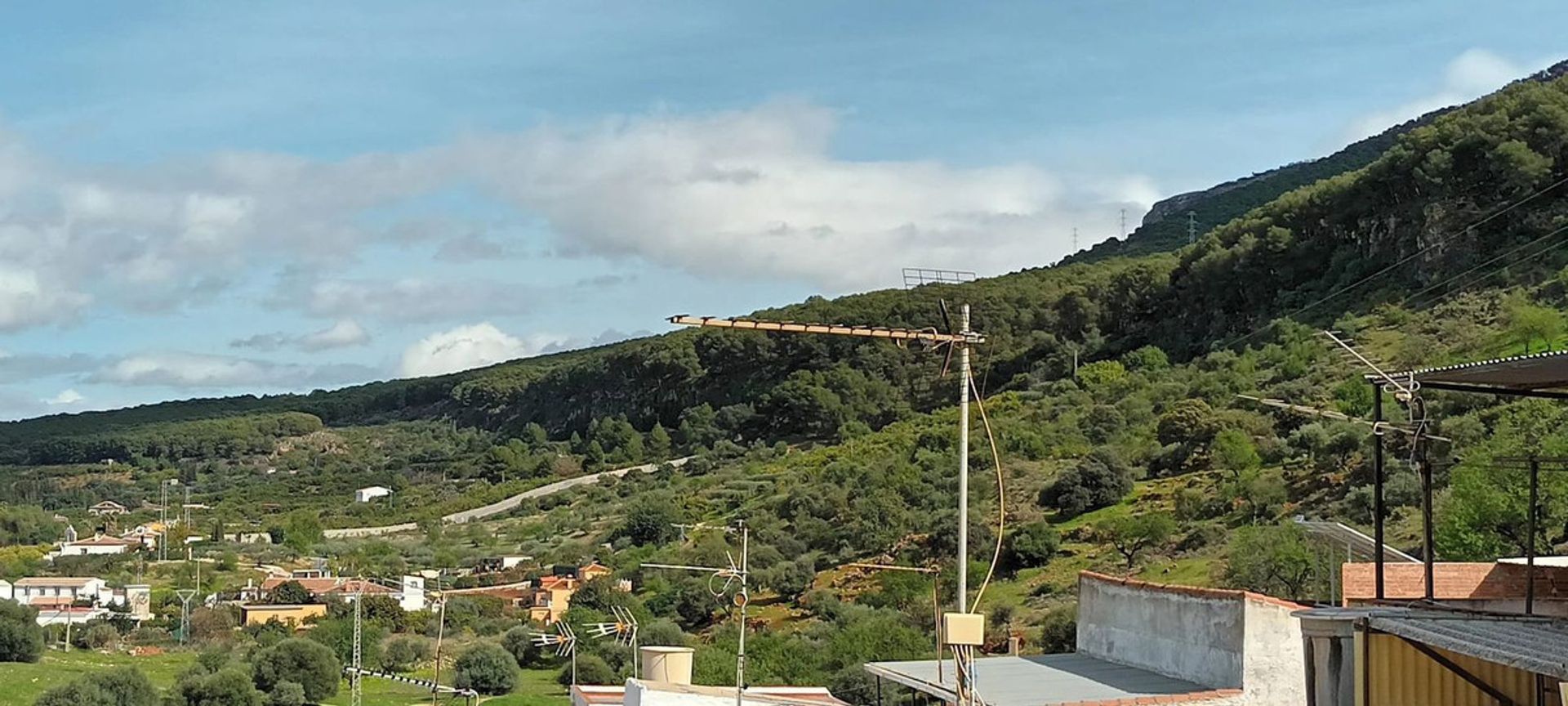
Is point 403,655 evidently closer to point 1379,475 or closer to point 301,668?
point 301,668

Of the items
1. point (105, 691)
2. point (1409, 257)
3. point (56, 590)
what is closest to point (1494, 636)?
point (105, 691)

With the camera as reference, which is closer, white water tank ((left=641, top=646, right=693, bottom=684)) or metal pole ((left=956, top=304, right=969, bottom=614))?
metal pole ((left=956, top=304, right=969, bottom=614))

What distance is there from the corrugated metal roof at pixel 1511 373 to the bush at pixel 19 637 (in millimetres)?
47756

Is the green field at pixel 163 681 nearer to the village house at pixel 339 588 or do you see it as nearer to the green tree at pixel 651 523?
the village house at pixel 339 588

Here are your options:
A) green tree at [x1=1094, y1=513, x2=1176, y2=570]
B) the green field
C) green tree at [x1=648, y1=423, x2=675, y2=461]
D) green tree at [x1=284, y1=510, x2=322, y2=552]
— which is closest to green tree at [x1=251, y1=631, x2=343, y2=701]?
the green field

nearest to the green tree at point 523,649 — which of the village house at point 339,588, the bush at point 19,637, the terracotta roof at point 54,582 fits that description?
the village house at point 339,588

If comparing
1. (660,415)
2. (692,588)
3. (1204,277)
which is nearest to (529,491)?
(660,415)

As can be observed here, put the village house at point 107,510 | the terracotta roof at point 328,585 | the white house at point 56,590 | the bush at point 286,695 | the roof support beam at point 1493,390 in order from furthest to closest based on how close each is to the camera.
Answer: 1. the village house at point 107,510
2. the white house at point 56,590
3. the terracotta roof at point 328,585
4. the bush at point 286,695
5. the roof support beam at point 1493,390

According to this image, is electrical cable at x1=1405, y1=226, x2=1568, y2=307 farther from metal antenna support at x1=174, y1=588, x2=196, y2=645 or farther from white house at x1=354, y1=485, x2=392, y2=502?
white house at x1=354, y1=485, x2=392, y2=502

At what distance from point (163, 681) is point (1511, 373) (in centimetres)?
4093

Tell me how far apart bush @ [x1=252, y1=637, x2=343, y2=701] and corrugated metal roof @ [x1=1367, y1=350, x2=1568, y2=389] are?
37180 millimetres

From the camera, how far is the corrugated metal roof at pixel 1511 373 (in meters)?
8.45

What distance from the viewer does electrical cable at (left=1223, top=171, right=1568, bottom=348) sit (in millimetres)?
55500

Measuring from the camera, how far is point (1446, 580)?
12641 mm
